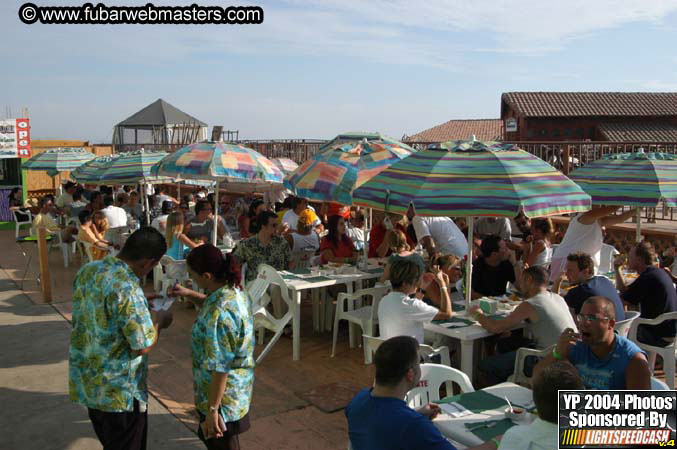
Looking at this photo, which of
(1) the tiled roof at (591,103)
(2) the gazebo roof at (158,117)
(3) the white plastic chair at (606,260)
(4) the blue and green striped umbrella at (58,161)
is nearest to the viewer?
(3) the white plastic chair at (606,260)

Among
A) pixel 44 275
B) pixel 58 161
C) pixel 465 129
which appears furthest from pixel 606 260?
pixel 465 129

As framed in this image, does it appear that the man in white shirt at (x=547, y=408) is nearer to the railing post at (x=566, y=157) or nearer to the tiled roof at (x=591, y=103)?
the railing post at (x=566, y=157)

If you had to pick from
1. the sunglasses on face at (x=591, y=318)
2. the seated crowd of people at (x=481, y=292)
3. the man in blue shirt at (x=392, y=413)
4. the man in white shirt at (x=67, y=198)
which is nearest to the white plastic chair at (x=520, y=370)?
the seated crowd of people at (x=481, y=292)

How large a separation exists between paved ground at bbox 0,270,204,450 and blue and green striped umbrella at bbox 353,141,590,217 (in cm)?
253

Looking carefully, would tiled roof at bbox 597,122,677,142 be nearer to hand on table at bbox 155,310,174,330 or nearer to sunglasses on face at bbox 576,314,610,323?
sunglasses on face at bbox 576,314,610,323

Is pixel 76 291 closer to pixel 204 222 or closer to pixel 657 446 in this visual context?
pixel 657 446

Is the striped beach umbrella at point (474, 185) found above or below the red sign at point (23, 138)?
below

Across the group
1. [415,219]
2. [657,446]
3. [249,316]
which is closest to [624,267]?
[415,219]

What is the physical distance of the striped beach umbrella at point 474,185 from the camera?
4.91 metres

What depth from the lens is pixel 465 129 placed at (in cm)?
5112

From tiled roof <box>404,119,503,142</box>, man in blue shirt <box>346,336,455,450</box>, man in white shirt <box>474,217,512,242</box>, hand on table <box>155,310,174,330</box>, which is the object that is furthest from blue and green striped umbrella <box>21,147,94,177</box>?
tiled roof <box>404,119,503,142</box>

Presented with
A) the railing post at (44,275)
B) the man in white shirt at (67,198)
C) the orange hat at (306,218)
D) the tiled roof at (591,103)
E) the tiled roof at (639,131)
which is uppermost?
the tiled roof at (591,103)

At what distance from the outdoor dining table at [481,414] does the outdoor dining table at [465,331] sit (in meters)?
1.18

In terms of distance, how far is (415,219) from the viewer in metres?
8.04
